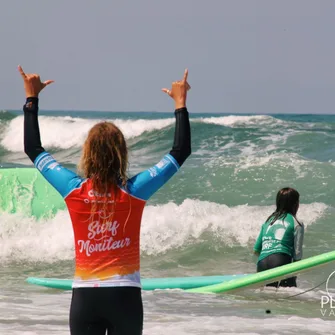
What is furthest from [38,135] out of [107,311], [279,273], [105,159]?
[279,273]

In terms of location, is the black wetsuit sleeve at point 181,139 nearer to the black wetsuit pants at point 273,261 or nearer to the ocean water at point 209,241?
the ocean water at point 209,241

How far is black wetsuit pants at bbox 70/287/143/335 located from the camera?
→ 2.53 m

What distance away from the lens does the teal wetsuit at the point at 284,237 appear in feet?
18.5

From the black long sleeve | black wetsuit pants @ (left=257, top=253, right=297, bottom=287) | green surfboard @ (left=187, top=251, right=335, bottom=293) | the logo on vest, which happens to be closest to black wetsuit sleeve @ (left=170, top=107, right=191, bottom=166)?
the black long sleeve

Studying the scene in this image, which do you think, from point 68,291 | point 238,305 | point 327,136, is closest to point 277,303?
point 238,305

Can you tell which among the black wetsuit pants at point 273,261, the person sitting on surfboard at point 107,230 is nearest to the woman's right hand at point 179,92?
the person sitting on surfboard at point 107,230

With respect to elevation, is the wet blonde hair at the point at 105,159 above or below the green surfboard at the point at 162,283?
above

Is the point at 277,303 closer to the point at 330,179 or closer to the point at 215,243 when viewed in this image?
the point at 215,243

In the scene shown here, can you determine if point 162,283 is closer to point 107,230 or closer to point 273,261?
point 273,261

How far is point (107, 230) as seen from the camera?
8.47ft

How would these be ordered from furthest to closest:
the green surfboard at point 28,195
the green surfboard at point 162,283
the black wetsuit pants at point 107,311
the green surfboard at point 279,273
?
the green surfboard at point 28,195 < the green surfboard at point 162,283 < the green surfboard at point 279,273 < the black wetsuit pants at point 107,311

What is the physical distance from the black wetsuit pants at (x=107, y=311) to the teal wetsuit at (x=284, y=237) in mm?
3188

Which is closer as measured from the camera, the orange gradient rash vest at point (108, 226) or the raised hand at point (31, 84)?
the orange gradient rash vest at point (108, 226)

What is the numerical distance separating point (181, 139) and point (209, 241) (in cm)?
655
